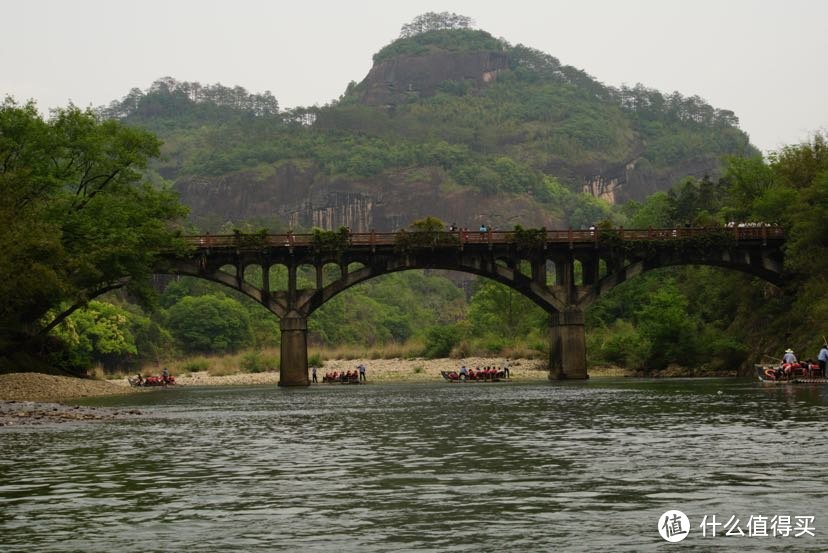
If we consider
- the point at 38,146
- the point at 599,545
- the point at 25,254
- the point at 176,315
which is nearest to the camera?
the point at 599,545

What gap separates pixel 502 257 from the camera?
277ft

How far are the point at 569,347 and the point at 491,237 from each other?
372 inches

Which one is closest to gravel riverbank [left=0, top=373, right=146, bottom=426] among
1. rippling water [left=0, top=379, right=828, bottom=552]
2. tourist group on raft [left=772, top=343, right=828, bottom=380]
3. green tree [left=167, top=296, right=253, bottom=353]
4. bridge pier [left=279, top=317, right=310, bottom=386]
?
rippling water [left=0, top=379, right=828, bottom=552]

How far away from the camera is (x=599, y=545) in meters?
15.7

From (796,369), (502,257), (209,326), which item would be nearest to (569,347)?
(502,257)

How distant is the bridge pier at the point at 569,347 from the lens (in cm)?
8275

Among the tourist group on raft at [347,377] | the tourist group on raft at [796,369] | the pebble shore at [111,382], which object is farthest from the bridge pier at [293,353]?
the tourist group on raft at [796,369]

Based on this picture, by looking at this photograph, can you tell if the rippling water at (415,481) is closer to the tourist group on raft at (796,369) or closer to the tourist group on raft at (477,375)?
the tourist group on raft at (796,369)

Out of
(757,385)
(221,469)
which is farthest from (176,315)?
(221,469)

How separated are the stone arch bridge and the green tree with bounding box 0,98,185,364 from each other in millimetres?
5550

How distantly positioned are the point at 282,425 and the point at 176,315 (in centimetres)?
10473

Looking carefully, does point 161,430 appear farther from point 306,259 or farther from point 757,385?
point 306,259

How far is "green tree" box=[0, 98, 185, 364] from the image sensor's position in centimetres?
6406

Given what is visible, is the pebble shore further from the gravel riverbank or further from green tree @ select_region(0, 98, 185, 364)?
green tree @ select_region(0, 98, 185, 364)
